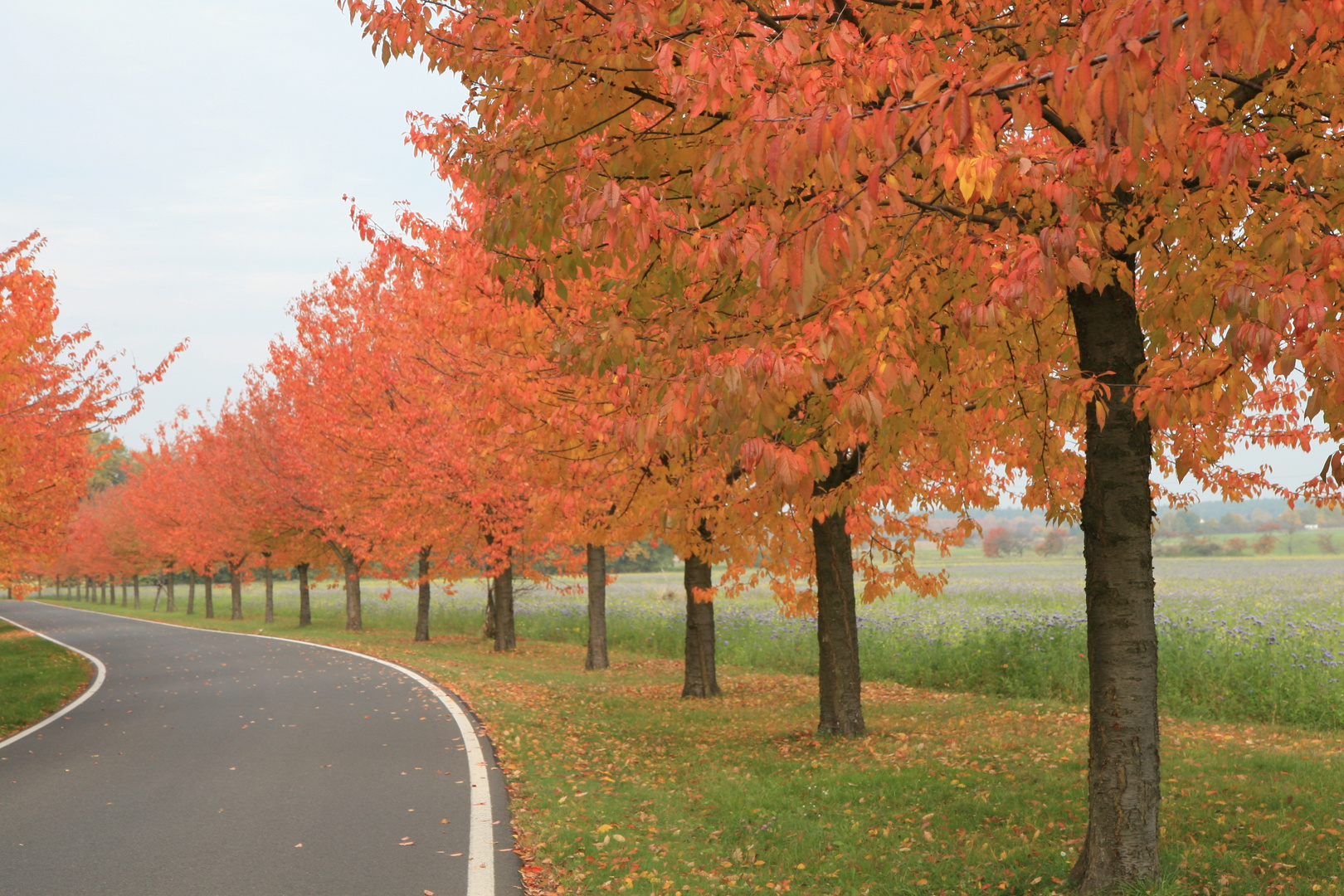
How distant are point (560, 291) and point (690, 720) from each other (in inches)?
343

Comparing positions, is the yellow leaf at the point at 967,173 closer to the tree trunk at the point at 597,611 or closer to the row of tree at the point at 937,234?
the row of tree at the point at 937,234

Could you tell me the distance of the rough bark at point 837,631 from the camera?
35.8 feet

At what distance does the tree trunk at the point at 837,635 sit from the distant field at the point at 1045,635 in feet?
18.7

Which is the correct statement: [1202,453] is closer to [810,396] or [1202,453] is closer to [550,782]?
[810,396]

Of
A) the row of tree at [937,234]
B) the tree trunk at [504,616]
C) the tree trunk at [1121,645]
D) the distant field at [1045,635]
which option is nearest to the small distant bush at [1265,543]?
the distant field at [1045,635]

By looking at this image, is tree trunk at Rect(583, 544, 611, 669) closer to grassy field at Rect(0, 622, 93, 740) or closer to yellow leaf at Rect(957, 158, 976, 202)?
grassy field at Rect(0, 622, 93, 740)

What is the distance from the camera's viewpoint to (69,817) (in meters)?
7.86

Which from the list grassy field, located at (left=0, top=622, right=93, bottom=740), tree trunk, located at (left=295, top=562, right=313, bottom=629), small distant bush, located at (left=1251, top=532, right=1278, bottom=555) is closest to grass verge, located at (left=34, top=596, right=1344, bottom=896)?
grassy field, located at (left=0, top=622, right=93, bottom=740)

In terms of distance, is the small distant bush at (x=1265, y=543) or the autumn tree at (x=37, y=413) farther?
the small distant bush at (x=1265, y=543)

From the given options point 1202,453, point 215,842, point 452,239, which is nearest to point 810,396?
point 1202,453

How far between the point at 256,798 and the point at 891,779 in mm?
5892

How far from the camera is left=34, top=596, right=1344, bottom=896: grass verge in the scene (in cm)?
612

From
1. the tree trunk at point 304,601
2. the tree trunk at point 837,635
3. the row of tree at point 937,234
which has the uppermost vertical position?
the row of tree at point 937,234

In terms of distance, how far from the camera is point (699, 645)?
15703 millimetres
